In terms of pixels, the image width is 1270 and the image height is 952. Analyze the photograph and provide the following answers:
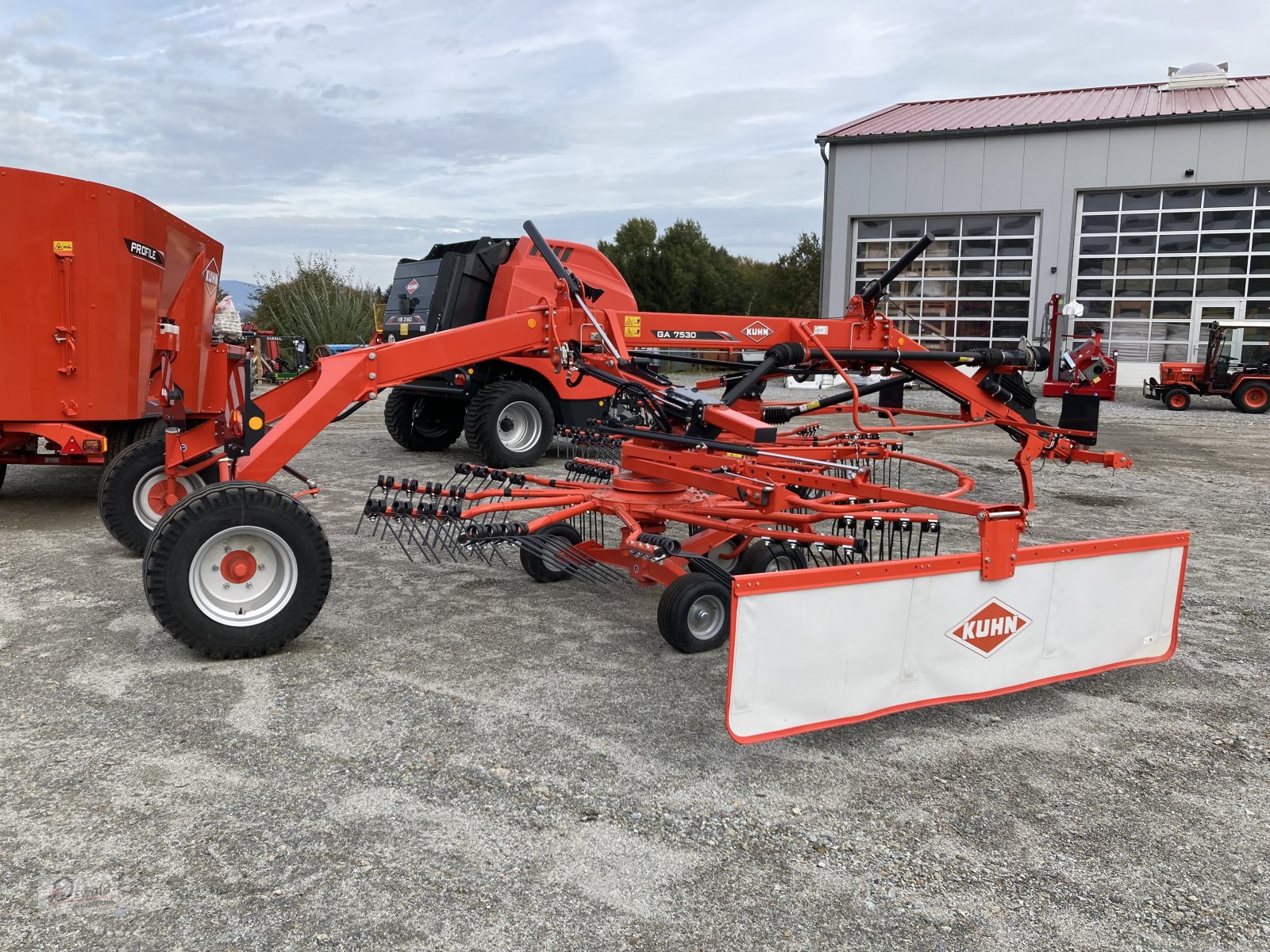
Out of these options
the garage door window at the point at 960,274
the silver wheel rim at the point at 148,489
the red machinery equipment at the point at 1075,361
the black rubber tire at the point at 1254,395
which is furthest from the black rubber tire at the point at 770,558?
the garage door window at the point at 960,274

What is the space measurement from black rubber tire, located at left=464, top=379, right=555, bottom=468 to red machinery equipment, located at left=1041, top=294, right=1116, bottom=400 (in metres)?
10.9

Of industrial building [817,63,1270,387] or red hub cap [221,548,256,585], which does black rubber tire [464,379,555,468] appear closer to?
red hub cap [221,548,256,585]

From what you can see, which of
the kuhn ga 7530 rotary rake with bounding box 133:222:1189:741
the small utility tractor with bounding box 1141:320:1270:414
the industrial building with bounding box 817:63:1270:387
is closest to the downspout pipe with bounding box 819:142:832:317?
the industrial building with bounding box 817:63:1270:387

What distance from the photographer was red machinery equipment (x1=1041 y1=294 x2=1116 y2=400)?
60.8 feet

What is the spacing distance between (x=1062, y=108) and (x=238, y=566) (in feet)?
80.8

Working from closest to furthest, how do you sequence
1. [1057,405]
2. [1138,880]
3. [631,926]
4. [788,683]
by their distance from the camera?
1. [631,926]
2. [1138,880]
3. [788,683]
4. [1057,405]

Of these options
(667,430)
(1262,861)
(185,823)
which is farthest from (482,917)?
(667,430)

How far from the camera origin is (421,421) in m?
10.7

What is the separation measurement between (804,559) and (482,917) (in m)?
2.79

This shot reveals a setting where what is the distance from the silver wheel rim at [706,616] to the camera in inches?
162

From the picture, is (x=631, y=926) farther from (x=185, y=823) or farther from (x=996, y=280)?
(x=996, y=280)

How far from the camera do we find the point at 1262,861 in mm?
2594

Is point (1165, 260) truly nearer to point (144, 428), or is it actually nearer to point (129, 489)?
point (144, 428)

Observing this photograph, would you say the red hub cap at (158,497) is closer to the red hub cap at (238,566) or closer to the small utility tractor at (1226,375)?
the red hub cap at (238,566)
